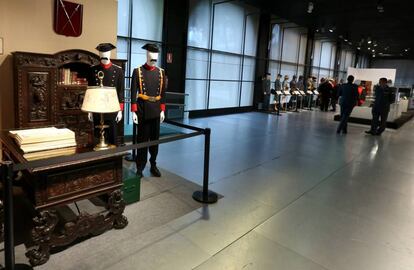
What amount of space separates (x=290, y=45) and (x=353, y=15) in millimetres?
3804

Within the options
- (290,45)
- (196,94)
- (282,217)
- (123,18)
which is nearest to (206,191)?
(282,217)

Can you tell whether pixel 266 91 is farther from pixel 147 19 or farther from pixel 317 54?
pixel 317 54

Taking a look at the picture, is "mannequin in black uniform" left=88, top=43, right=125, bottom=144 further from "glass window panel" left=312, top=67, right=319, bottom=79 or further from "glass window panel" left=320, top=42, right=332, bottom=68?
"glass window panel" left=320, top=42, right=332, bottom=68

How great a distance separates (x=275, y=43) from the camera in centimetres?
1254

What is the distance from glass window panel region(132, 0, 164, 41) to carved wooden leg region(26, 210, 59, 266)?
237 inches

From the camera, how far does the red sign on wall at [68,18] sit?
3623 millimetres

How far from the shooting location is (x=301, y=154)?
216 inches

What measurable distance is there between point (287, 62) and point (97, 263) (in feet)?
42.4

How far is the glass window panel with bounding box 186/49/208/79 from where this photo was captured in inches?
349

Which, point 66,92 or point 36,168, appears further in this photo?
point 66,92

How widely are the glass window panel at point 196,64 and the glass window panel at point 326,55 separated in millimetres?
10351

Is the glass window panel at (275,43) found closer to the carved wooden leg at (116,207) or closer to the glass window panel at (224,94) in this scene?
the glass window panel at (224,94)

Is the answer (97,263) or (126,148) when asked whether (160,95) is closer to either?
(126,148)

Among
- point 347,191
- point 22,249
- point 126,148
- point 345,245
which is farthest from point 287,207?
point 22,249
